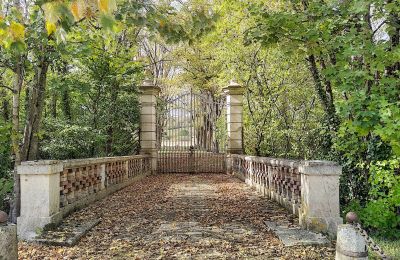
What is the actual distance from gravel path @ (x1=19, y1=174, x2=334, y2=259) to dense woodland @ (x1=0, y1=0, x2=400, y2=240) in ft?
5.60

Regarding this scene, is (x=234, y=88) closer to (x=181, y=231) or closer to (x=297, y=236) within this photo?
(x=181, y=231)

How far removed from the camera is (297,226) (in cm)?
512

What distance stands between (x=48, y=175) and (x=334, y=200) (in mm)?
3774

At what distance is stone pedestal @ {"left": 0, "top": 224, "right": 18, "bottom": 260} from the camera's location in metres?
2.99

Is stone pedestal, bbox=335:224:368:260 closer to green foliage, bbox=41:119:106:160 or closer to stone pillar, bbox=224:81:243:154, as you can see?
green foliage, bbox=41:119:106:160

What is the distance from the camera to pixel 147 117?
1405cm

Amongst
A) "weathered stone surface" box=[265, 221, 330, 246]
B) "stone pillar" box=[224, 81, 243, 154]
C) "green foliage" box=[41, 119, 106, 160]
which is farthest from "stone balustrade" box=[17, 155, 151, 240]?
"stone pillar" box=[224, 81, 243, 154]

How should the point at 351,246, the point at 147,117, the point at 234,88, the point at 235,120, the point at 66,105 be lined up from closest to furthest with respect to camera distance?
the point at 351,246, the point at 66,105, the point at 234,88, the point at 235,120, the point at 147,117

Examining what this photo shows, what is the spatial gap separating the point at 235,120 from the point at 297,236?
31.1ft

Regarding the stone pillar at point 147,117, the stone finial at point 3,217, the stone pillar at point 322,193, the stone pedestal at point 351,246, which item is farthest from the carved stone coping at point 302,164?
the stone pillar at point 147,117

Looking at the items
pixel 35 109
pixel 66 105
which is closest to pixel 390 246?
pixel 35 109

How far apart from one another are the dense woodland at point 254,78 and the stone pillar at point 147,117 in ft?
1.11

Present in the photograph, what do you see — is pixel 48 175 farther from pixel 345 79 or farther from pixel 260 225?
pixel 345 79

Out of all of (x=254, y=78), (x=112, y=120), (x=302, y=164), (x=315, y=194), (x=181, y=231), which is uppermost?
(x=254, y=78)
